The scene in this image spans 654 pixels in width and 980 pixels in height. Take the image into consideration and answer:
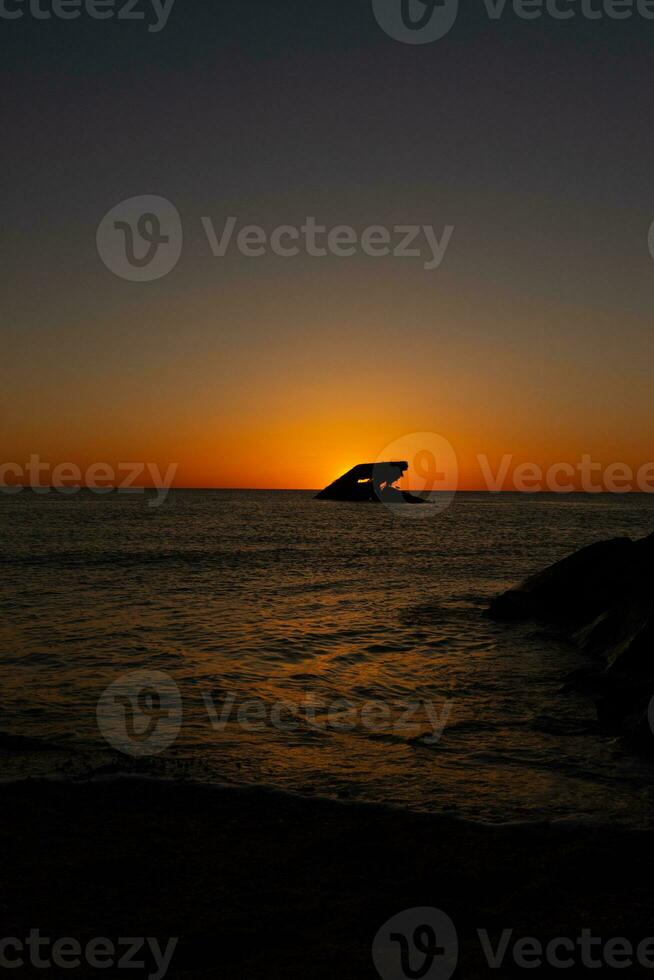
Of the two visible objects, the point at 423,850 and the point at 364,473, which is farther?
the point at 364,473

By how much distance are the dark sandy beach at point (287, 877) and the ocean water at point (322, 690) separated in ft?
2.09

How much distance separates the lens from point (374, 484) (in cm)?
13025

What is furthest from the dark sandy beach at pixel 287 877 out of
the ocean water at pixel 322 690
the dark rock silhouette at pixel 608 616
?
the dark rock silhouette at pixel 608 616

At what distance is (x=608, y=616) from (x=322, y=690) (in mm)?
7078

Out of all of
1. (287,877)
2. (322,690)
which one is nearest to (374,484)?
(322,690)

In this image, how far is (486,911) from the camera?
469 cm

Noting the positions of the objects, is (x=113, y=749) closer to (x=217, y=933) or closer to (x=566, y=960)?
(x=217, y=933)

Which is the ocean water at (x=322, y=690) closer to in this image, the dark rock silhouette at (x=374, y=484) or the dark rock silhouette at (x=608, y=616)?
the dark rock silhouette at (x=608, y=616)

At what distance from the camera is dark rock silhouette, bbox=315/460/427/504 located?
126 metres

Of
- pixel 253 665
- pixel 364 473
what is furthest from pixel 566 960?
pixel 364 473

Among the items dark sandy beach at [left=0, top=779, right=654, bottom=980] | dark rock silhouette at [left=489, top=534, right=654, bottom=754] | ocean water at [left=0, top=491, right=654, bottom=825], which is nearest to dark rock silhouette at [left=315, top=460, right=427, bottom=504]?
ocean water at [left=0, top=491, right=654, bottom=825]

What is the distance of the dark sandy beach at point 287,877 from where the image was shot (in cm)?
436

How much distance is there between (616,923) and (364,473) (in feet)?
422

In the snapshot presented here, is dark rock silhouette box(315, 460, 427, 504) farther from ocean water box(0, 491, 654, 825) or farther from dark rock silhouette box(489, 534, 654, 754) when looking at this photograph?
dark rock silhouette box(489, 534, 654, 754)
